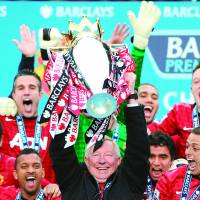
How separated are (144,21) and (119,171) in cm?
92

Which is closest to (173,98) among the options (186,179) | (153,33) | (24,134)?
(153,33)

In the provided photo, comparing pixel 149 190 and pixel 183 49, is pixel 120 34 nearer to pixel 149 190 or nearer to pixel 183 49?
pixel 149 190

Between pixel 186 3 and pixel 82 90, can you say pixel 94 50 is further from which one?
pixel 186 3

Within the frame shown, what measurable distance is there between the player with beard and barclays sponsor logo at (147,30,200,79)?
7.77 feet

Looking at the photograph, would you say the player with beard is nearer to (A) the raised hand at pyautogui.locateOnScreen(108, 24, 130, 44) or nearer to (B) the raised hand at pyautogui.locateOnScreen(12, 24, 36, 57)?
(A) the raised hand at pyautogui.locateOnScreen(108, 24, 130, 44)

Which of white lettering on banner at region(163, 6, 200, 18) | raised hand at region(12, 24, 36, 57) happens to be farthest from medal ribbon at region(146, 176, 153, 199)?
white lettering on banner at region(163, 6, 200, 18)

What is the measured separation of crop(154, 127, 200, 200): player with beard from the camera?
5.83m

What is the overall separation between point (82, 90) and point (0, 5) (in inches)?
130

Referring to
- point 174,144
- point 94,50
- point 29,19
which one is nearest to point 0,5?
point 29,19

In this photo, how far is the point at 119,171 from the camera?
17.5 feet

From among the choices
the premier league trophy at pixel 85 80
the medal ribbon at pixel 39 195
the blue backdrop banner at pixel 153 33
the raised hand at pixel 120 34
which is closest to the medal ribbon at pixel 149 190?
the medal ribbon at pixel 39 195

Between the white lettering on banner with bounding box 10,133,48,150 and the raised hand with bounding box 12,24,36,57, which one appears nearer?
the white lettering on banner with bounding box 10,133,48,150

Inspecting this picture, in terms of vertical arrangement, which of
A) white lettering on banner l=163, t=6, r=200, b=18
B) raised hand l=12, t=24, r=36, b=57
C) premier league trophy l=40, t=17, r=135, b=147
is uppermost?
white lettering on banner l=163, t=6, r=200, b=18

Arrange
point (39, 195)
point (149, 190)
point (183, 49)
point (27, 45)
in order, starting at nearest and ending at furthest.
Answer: point (39, 195) < point (149, 190) < point (27, 45) < point (183, 49)
